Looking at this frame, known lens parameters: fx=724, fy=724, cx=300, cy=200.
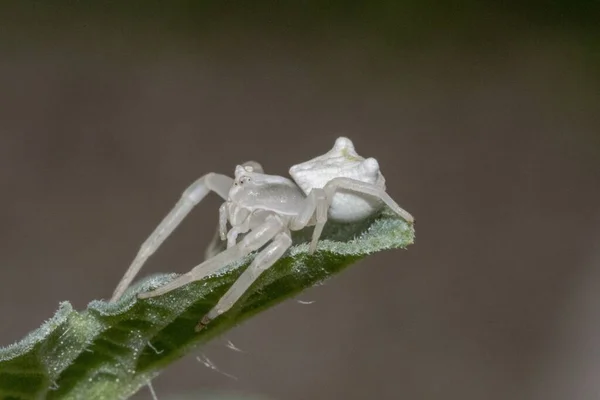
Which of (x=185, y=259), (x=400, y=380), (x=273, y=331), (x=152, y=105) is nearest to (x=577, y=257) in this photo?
(x=400, y=380)

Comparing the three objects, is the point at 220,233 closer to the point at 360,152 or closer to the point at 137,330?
the point at 137,330

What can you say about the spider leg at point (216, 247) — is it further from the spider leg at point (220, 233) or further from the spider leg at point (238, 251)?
the spider leg at point (238, 251)

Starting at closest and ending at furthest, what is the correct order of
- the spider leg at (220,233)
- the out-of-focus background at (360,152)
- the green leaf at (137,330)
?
the green leaf at (137,330) → the spider leg at (220,233) → the out-of-focus background at (360,152)

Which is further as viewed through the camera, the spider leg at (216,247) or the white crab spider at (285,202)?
the spider leg at (216,247)

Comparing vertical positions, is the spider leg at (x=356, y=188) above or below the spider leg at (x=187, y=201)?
above

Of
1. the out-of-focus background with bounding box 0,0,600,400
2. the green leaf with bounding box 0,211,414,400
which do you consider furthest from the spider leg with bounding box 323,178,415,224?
the out-of-focus background with bounding box 0,0,600,400

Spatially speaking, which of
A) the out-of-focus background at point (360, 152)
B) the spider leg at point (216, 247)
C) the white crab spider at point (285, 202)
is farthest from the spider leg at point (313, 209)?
the out-of-focus background at point (360, 152)

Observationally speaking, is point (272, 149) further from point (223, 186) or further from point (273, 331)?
point (223, 186)
